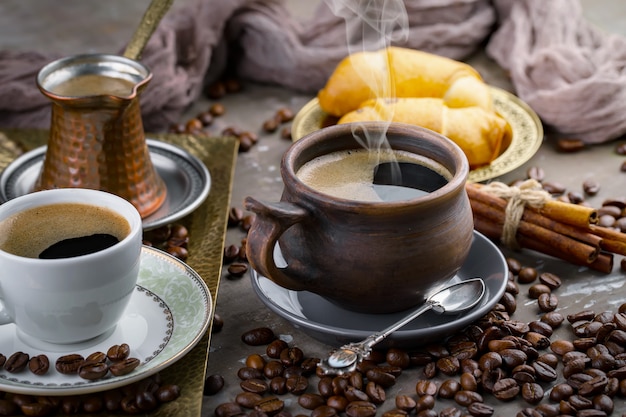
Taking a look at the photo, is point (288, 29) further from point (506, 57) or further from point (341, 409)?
point (341, 409)

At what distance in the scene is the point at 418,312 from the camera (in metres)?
1.35

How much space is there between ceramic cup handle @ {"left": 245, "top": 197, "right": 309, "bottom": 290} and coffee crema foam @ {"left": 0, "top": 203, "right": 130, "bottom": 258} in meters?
0.20

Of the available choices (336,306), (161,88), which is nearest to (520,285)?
(336,306)

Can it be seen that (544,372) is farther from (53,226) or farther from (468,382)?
(53,226)

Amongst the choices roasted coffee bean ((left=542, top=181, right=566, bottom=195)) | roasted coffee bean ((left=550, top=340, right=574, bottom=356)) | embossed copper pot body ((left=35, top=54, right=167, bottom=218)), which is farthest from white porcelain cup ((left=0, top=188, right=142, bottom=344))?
roasted coffee bean ((left=542, top=181, right=566, bottom=195))

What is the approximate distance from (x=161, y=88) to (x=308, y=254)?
3.37ft

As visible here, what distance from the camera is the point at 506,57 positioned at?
254cm

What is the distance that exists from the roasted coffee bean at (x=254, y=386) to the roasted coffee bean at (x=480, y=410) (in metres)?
0.31

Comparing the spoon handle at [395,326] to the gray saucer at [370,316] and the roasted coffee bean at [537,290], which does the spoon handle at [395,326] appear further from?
the roasted coffee bean at [537,290]

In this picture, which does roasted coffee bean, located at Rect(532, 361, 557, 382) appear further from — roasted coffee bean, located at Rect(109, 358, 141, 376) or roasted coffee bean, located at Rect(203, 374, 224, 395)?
roasted coffee bean, located at Rect(109, 358, 141, 376)

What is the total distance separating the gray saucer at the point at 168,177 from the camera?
175cm

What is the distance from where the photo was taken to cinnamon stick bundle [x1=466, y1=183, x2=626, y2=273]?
1.65 m

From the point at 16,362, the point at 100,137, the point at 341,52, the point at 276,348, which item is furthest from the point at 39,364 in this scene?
the point at 341,52

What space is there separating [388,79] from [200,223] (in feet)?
2.18
